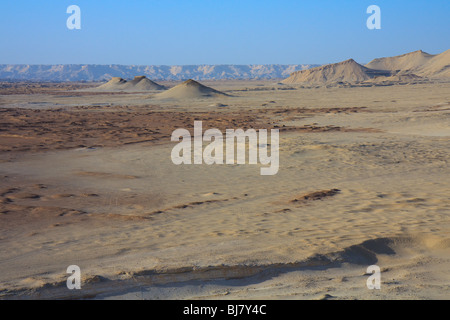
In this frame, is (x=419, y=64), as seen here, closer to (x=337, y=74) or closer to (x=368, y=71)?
(x=368, y=71)

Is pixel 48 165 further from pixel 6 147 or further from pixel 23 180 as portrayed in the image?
pixel 6 147

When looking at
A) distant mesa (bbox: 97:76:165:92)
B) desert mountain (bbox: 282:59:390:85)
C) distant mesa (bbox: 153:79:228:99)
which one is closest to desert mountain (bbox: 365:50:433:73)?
desert mountain (bbox: 282:59:390:85)

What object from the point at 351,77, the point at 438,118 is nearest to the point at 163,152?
the point at 438,118

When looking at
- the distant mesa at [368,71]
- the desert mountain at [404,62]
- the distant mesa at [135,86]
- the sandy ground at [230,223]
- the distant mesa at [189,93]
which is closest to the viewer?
the sandy ground at [230,223]

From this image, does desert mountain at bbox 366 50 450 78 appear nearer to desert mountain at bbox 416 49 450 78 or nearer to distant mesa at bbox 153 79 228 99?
desert mountain at bbox 416 49 450 78

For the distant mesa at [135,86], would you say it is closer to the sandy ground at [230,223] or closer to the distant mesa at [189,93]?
the distant mesa at [189,93]

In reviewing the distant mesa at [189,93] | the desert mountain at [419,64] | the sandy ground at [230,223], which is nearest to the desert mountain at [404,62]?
the desert mountain at [419,64]
